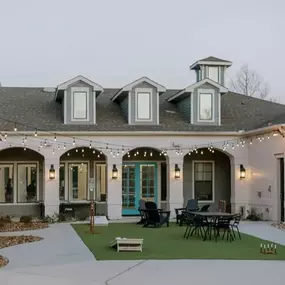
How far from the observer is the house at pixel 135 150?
22172 millimetres

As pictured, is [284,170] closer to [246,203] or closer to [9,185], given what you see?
[246,203]

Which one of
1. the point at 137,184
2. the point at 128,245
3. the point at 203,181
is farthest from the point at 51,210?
the point at 128,245

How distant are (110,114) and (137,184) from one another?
3242mm

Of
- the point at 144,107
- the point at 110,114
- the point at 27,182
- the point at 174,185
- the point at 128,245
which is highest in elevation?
the point at 144,107

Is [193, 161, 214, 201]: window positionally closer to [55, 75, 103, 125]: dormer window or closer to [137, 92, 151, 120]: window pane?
[137, 92, 151, 120]: window pane

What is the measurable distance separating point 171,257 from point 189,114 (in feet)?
39.5

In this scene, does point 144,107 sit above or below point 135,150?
above

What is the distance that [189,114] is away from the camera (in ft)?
78.7

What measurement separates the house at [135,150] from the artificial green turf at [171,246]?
4.18 metres

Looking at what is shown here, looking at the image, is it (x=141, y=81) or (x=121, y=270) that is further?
(x=141, y=81)

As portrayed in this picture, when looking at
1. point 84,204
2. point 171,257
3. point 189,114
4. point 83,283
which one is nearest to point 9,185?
point 84,204

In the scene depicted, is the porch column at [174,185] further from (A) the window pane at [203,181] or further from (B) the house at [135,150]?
(A) the window pane at [203,181]

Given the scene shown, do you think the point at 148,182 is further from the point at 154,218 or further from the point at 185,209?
the point at 154,218

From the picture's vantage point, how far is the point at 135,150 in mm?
24406
